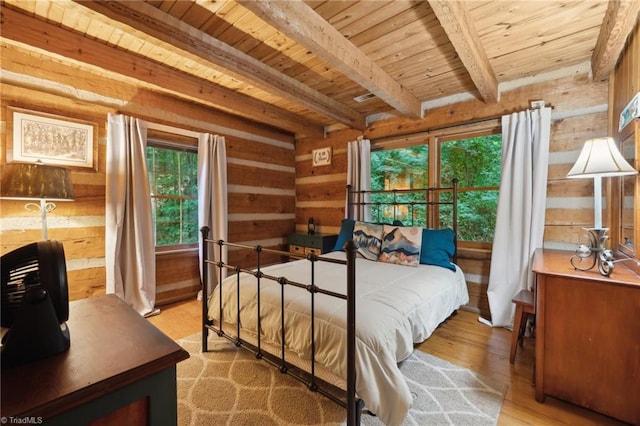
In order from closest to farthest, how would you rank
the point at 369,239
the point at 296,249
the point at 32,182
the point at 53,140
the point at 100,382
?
the point at 100,382 < the point at 32,182 < the point at 53,140 < the point at 369,239 < the point at 296,249

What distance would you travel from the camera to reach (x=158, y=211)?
3303mm

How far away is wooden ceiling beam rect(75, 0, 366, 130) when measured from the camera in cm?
174

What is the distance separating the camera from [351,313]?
134cm

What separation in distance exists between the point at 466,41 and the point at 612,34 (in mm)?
865

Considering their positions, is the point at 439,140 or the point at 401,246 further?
the point at 439,140

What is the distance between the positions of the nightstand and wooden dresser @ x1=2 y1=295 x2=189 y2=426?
302 centimetres

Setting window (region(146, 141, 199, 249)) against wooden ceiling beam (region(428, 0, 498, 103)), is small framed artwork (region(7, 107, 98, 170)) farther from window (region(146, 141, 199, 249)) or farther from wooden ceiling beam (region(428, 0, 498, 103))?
wooden ceiling beam (region(428, 0, 498, 103))

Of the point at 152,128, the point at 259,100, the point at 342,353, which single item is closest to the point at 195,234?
the point at 152,128

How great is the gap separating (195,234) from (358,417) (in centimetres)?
296

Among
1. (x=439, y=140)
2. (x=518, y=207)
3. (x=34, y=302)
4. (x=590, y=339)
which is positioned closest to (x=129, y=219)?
(x=34, y=302)

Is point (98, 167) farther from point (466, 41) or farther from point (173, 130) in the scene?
point (466, 41)

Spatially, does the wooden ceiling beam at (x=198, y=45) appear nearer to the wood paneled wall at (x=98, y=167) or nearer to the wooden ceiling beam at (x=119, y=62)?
the wooden ceiling beam at (x=119, y=62)

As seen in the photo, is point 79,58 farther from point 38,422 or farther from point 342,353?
point 342,353

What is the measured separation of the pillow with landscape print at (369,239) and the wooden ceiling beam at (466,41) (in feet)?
5.32
